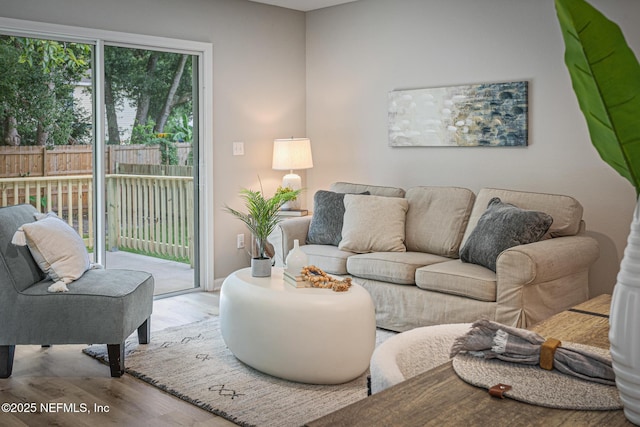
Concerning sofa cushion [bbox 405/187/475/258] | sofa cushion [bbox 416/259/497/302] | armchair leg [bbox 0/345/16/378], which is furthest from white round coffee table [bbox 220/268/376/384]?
sofa cushion [bbox 405/187/475/258]

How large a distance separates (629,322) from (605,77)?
0.38 meters

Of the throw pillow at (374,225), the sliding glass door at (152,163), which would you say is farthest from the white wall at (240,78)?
the throw pillow at (374,225)

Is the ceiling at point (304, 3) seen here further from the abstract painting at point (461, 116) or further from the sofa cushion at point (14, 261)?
the sofa cushion at point (14, 261)

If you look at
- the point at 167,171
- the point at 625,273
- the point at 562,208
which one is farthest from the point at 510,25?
the point at 625,273

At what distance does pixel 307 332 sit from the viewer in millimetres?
3361

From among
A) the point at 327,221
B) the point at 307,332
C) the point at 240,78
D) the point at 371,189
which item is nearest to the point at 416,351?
the point at 307,332

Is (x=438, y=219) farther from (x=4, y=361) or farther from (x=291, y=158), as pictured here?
(x=4, y=361)

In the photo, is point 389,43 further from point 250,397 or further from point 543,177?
point 250,397

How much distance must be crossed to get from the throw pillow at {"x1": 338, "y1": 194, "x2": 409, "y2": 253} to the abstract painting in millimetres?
715

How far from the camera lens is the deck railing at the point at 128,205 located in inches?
189

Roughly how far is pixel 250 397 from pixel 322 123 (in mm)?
3516

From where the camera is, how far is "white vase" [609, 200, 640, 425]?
3.35 feet

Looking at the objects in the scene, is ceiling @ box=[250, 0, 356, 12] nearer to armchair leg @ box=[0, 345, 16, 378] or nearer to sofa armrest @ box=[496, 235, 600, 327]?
sofa armrest @ box=[496, 235, 600, 327]

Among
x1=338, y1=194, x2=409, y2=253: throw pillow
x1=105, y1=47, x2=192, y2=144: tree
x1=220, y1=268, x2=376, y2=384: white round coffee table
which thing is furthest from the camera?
x1=105, y1=47, x2=192, y2=144: tree
